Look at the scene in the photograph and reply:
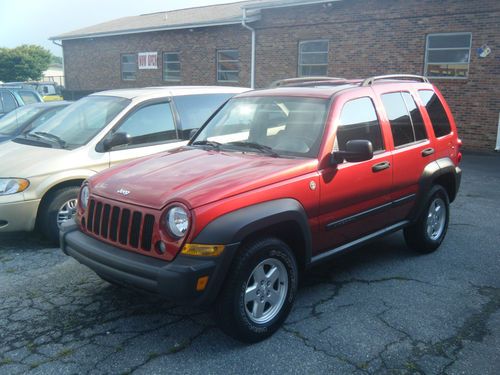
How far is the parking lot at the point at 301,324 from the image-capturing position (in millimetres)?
3307

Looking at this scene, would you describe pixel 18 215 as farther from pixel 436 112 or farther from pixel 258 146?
pixel 436 112

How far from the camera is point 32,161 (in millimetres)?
5527

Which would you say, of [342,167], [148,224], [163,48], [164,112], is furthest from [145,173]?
[163,48]

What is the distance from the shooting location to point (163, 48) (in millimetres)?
22141

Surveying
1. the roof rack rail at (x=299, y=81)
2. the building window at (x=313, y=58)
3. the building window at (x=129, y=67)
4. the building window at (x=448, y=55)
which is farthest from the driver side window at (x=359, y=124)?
the building window at (x=129, y=67)

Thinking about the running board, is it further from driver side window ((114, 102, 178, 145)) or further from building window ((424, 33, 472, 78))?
building window ((424, 33, 472, 78))

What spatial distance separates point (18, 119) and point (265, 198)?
6778 mm

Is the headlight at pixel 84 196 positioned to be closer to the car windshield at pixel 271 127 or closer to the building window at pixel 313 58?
the car windshield at pixel 271 127

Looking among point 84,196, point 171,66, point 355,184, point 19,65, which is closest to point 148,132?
point 84,196

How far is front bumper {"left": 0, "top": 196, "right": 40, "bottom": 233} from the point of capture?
5.22 metres

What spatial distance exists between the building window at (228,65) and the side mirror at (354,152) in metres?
15.8

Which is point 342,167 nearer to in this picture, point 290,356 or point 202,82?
point 290,356

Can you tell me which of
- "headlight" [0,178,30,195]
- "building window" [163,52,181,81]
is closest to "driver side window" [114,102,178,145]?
"headlight" [0,178,30,195]

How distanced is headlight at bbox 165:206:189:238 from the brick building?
12413 millimetres
